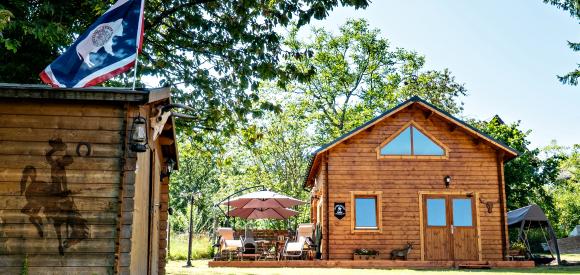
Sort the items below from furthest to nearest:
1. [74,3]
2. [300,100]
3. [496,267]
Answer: [300,100], [496,267], [74,3]

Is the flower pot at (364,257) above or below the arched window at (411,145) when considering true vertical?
below

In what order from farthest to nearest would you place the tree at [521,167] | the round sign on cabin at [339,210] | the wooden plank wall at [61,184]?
the tree at [521,167] < the round sign on cabin at [339,210] < the wooden plank wall at [61,184]

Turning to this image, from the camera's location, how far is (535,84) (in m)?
40.8

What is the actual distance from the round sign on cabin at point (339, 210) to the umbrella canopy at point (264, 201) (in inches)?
63.0

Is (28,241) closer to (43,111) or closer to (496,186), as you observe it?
(43,111)

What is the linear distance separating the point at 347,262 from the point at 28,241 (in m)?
12.4

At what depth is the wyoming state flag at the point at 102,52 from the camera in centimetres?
781

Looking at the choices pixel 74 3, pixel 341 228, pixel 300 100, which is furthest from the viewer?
pixel 300 100

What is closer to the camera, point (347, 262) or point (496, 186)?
point (347, 262)

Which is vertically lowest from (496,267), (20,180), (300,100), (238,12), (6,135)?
(496,267)

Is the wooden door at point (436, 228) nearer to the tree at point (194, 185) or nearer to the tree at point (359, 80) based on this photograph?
the tree at point (359, 80)

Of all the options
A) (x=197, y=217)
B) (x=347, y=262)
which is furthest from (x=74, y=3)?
(x=197, y=217)

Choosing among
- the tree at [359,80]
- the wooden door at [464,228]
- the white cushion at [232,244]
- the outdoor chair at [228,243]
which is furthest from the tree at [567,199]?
the white cushion at [232,244]

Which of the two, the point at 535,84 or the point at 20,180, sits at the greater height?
the point at 535,84
